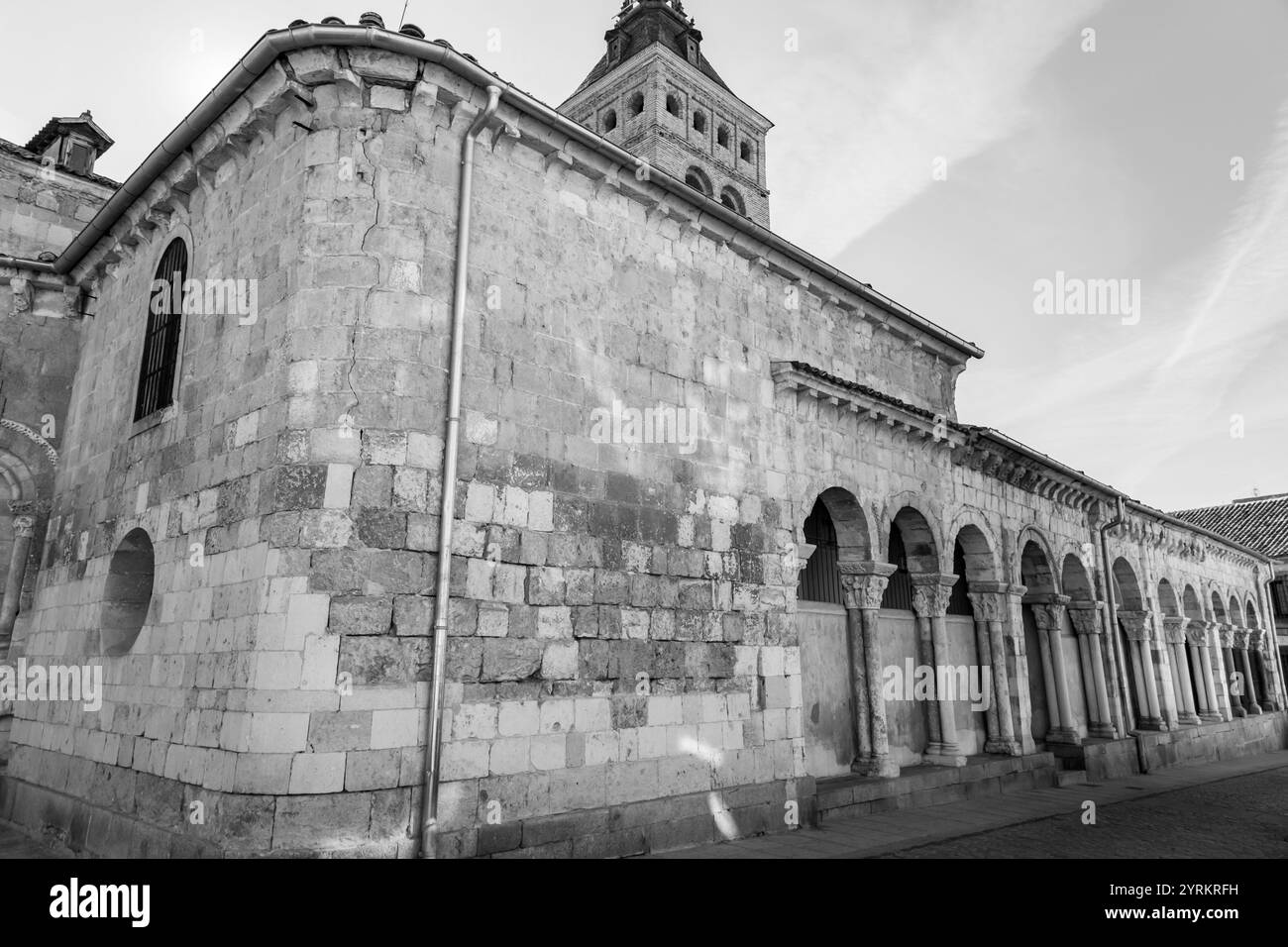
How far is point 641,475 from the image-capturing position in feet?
27.4

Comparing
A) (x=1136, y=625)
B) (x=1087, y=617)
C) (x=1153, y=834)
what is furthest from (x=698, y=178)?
(x=1153, y=834)

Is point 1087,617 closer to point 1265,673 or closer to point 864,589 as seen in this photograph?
point 864,589

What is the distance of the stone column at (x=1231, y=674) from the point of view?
23.9 meters

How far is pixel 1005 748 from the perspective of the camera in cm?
1305

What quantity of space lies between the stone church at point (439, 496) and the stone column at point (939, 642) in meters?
0.04

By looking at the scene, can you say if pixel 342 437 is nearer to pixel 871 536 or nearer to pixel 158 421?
pixel 158 421

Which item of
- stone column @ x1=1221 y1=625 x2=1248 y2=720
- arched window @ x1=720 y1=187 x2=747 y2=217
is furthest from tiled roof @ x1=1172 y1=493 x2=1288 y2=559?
arched window @ x1=720 y1=187 x2=747 y2=217

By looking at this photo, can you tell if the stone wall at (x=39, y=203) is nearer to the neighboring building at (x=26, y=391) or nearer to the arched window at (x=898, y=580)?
the neighboring building at (x=26, y=391)

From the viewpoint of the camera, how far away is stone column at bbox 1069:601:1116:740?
16453 mm

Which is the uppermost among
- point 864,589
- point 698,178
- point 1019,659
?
point 698,178

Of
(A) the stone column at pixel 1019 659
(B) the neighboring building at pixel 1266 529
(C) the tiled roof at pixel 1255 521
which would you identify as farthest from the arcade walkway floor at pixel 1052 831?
(C) the tiled roof at pixel 1255 521

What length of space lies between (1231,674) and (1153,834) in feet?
63.1

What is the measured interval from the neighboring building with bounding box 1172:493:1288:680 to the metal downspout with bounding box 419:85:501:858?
33359 mm
